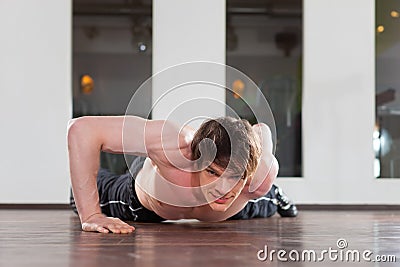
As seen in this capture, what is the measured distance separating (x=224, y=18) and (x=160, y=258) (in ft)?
6.64

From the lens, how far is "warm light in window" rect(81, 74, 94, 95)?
3.61m

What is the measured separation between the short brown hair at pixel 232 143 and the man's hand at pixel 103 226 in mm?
240

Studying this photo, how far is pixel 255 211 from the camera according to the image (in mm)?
2354

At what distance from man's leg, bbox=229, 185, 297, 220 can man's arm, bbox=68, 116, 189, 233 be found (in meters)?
0.58

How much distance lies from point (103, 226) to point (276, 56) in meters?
2.19

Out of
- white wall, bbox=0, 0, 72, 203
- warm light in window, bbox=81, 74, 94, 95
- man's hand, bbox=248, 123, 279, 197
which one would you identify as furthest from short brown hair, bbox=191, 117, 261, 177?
warm light in window, bbox=81, 74, 94, 95

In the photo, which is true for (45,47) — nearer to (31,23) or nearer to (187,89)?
(31,23)

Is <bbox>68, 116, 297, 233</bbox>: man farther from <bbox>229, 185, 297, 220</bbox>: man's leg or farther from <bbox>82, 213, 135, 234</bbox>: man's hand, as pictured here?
<bbox>229, 185, 297, 220</bbox>: man's leg

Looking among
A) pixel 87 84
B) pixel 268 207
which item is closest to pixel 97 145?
pixel 268 207

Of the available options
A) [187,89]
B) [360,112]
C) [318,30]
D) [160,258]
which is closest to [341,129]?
[360,112]

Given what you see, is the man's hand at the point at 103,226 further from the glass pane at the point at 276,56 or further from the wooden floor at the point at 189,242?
the glass pane at the point at 276,56

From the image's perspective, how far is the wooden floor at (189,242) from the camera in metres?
1.19

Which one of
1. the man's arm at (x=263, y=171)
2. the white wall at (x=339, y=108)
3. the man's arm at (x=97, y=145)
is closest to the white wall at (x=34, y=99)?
the white wall at (x=339, y=108)

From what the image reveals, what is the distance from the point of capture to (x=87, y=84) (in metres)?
3.68
